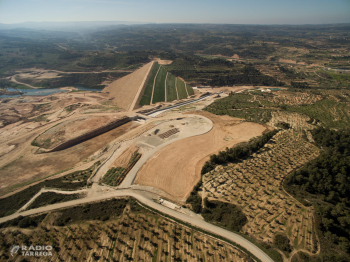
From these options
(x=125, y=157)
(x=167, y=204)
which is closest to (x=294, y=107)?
(x=125, y=157)

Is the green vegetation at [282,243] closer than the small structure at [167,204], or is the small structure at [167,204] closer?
the green vegetation at [282,243]

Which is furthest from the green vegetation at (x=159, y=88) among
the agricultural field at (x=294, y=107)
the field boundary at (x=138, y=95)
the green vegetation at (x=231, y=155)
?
the green vegetation at (x=231, y=155)

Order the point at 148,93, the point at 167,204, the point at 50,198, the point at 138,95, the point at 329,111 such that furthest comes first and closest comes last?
the point at 148,93 → the point at 138,95 → the point at 329,111 → the point at 50,198 → the point at 167,204

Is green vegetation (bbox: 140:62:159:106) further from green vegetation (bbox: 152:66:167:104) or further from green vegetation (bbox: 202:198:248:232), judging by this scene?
green vegetation (bbox: 202:198:248:232)

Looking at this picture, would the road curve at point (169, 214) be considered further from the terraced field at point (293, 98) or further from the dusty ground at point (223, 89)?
the dusty ground at point (223, 89)

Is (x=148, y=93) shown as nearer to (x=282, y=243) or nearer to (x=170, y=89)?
(x=170, y=89)

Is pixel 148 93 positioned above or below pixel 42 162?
above
